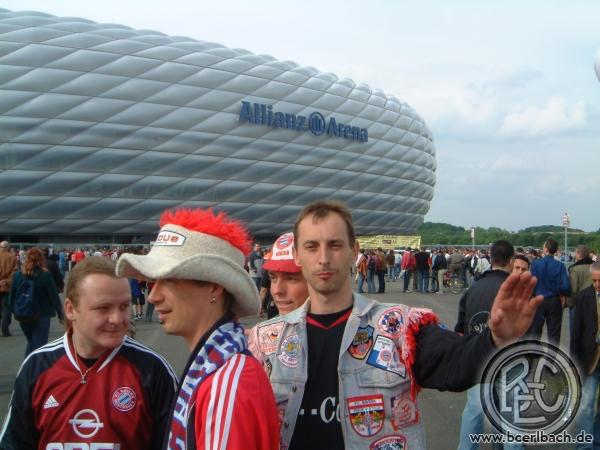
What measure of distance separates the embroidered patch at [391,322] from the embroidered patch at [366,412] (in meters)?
0.19

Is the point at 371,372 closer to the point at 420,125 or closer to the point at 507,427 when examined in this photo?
the point at 507,427

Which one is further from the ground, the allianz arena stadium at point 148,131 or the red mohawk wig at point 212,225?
the allianz arena stadium at point 148,131

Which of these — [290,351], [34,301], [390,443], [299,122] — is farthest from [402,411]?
[299,122]

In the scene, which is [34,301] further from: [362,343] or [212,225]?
[362,343]

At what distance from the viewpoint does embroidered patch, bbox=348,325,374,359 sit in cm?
178

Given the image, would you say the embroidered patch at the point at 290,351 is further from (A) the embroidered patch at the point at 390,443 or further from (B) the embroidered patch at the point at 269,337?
(A) the embroidered patch at the point at 390,443

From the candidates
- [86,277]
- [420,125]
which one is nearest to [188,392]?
[86,277]

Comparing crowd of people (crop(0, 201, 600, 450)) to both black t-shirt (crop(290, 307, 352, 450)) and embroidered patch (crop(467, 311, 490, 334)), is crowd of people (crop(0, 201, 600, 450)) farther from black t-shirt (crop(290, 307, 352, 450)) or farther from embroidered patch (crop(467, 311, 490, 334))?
embroidered patch (crop(467, 311, 490, 334))

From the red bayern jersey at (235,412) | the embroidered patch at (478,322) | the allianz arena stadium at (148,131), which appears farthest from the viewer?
the allianz arena stadium at (148,131)

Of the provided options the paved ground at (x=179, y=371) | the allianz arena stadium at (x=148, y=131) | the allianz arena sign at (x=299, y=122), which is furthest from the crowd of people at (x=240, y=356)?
the allianz arena sign at (x=299, y=122)

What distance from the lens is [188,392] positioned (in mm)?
1460

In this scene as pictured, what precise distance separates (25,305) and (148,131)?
2908cm

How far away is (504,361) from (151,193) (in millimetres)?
34794

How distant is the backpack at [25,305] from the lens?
6.67 meters
